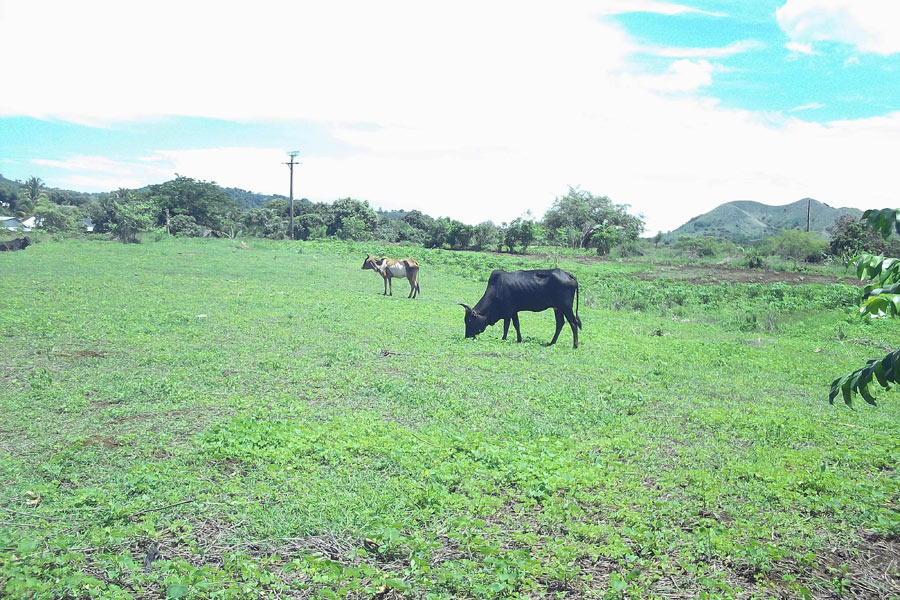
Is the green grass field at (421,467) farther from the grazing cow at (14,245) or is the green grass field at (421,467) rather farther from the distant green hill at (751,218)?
the distant green hill at (751,218)

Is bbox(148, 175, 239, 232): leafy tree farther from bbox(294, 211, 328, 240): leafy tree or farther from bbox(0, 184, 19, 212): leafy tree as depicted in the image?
bbox(0, 184, 19, 212): leafy tree

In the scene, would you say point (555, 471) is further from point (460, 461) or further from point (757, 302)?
point (757, 302)

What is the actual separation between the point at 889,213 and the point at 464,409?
560 centimetres

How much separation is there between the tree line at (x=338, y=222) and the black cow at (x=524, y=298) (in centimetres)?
3475

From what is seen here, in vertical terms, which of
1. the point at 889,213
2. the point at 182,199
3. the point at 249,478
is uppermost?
the point at 182,199

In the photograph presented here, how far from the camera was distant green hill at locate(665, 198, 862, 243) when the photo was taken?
372 ft

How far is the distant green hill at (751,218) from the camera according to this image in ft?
372

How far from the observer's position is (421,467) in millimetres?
5867

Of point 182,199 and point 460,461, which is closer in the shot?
point 460,461

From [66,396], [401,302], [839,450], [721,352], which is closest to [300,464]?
[66,396]

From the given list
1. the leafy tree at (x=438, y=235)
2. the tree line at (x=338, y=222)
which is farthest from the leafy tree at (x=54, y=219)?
the leafy tree at (x=438, y=235)

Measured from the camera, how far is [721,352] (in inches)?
513

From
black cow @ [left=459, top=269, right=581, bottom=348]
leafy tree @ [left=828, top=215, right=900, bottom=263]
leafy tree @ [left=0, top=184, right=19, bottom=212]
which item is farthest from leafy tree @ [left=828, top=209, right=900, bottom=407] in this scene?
leafy tree @ [left=0, top=184, right=19, bottom=212]

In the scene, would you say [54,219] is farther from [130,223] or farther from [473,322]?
[473,322]
